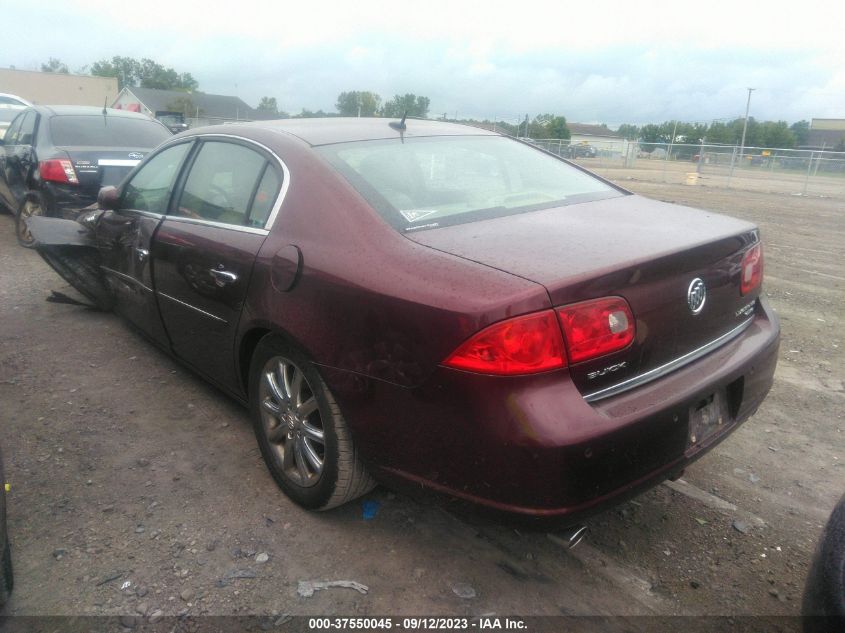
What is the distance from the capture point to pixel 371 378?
2.26 m

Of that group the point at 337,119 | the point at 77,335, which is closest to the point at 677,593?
the point at 337,119

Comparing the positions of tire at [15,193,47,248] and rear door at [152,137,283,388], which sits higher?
rear door at [152,137,283,388]

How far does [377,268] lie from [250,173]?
46.2 inches

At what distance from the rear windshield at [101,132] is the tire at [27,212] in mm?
660

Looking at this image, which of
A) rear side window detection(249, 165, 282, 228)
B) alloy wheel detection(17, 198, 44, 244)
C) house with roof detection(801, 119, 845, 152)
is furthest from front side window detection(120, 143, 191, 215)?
house with roof detection(801, 119, 845, 152)

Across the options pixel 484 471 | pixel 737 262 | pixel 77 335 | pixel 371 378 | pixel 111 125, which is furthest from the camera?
pixel 111 125

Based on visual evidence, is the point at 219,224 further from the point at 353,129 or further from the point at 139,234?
the point at 139,234

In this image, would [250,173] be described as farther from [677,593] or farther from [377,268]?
[677,593]

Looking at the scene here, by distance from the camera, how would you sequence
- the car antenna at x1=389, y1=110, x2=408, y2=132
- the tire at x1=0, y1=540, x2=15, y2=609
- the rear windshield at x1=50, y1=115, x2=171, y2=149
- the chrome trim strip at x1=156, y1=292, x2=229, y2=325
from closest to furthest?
the tire at x1=0, y1=540, x2=15, y2=609 → the chrome trim strip at x1=156, y1=292, x2=229, y2=325 → the car antenna at x1=389, y1=110, x2=408, y2=132 → the rear windshield at x1=50, y1=115, x2=171, y2=149

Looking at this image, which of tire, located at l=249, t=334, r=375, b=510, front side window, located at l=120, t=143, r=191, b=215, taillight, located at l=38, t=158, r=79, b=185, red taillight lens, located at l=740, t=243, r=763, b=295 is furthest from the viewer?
taillight, located at l=38, t=158, r=79, b=185

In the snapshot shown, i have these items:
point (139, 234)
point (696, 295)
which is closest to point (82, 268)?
point (139, 234)

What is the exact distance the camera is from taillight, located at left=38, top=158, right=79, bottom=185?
6.99 metres

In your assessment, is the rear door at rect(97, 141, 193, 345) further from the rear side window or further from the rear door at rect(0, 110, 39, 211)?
the rear door at rect(0, 110, 39, 211)

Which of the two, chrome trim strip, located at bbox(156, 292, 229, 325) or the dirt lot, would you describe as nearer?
the dirt lot
